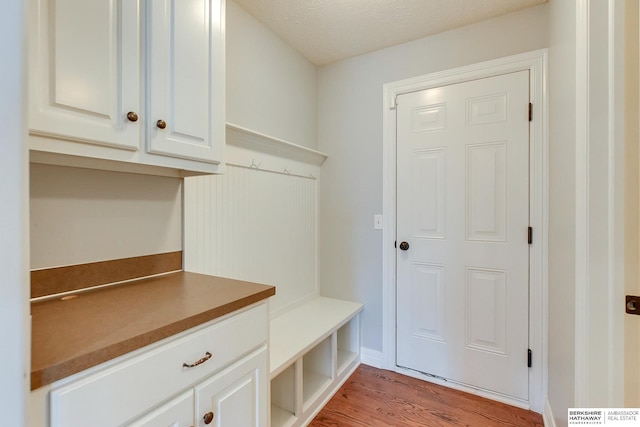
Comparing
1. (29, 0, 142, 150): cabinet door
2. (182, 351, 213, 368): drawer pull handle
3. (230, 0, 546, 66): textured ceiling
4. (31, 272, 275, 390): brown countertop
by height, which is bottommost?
(182, 351, 213, 368): drawer pull handle

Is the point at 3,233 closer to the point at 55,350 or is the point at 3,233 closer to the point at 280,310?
the point at 55,350

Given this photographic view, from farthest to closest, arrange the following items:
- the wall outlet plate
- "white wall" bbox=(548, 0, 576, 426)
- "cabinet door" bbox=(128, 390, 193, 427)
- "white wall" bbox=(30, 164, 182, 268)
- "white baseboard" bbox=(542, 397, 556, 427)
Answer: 1. "white baseboard" bbox=(542, 397, 556, 427)
2. "white wall" bbox=(548, 0, 576, 426)
3. "white wall" bbox=(30, 164, 182, 268)
4. the wall outlet plate
5. "cabinet door" bbox=(128, 390, 193, 427)

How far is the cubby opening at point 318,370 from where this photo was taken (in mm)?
1813

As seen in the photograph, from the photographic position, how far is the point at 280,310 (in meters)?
2.03

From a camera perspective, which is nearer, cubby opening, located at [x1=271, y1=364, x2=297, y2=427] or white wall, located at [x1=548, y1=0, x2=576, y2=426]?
white wall, located at [x1=548, y1=0, x2=576, y2=426]

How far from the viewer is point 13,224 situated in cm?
44

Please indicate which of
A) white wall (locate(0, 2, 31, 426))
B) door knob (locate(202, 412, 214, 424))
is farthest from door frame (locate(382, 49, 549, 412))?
white wall (locate(0, 2, 31, 426))

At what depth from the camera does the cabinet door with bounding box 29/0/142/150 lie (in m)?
0.76

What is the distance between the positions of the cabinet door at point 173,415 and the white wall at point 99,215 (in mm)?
663

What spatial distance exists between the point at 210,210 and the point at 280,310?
89 centimetres

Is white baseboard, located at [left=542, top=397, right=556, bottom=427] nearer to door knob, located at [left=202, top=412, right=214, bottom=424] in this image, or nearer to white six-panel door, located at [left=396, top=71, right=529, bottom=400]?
white six-panel door, located at [left=396, top=71, right=529, bottom=400]

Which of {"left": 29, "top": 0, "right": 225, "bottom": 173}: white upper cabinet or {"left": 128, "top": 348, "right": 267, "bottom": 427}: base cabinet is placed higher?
{"left": 29, "top": 0, "right": 225, "bottom": 173}: white upper cabinet

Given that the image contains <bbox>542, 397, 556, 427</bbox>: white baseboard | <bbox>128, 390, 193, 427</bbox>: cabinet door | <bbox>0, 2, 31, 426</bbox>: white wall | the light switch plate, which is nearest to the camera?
<bbox>0, 2, 31, 426</bbox>: white wall

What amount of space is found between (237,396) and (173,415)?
0.81 ft
